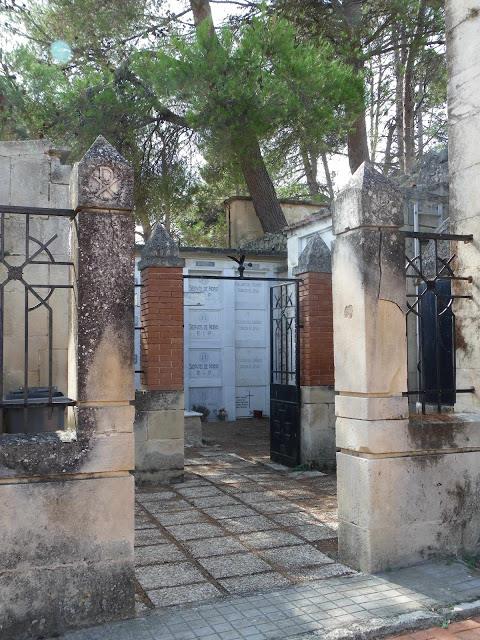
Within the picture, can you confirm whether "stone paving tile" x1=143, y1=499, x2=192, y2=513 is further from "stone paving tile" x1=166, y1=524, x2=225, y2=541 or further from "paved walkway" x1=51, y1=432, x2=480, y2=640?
"stone paving tile" x1=166, y1=524, x2=225, y2=541

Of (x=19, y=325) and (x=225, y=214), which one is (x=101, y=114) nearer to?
(x=225, y=214)

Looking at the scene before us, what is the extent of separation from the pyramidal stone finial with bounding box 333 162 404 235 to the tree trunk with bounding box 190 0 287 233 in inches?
375

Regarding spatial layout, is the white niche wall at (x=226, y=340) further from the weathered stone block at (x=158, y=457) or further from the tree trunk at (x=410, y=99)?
the weathered stone block at (x=158, y=457)

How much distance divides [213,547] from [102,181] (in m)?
3.11

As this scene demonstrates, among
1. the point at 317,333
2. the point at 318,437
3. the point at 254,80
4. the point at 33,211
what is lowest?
the point at 318,437

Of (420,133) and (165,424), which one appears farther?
(420,133)

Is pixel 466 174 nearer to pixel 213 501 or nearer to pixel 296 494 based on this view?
pixel 296 494

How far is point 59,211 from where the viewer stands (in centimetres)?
386

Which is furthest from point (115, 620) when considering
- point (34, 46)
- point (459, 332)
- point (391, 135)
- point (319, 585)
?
point (391, 135)

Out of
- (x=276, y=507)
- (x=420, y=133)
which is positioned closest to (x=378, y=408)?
(x=276, y=507)

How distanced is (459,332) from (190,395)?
9.17m

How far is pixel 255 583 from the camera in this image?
14.2ft

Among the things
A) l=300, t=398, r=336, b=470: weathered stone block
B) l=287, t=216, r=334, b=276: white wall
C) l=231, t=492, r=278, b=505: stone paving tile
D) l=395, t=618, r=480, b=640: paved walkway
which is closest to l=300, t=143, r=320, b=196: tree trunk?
l=287, t=216, r=334, b=276: white wall

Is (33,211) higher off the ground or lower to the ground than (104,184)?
lower
